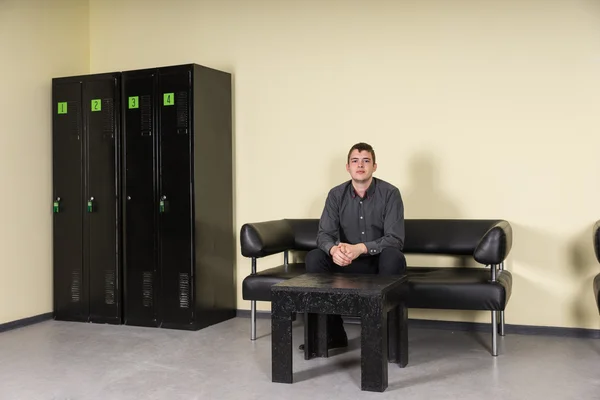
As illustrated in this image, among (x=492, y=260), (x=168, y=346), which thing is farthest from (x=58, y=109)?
(x=492, y=260)

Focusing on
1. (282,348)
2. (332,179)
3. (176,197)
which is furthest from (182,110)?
(282,348)

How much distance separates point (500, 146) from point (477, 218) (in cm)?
54

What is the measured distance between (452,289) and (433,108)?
1.49m

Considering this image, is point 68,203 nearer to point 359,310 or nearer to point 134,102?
point 134,102

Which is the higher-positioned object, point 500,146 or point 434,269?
A: point 500,146

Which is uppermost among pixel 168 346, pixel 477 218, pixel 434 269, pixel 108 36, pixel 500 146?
pixel 108 36

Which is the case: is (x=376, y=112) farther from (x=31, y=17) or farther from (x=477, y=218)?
(x=31, y=17)

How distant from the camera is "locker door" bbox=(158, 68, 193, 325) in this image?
5.13m

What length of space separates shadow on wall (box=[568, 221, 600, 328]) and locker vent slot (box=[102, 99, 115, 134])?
3.51m

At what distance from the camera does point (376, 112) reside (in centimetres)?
527

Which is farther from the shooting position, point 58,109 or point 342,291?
point 58,109

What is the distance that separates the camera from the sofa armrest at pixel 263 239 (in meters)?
4.71

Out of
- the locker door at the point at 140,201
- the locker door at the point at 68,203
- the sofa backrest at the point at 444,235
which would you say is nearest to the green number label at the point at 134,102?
the locker door at the point at 140,201

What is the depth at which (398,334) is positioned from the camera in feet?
13.1
